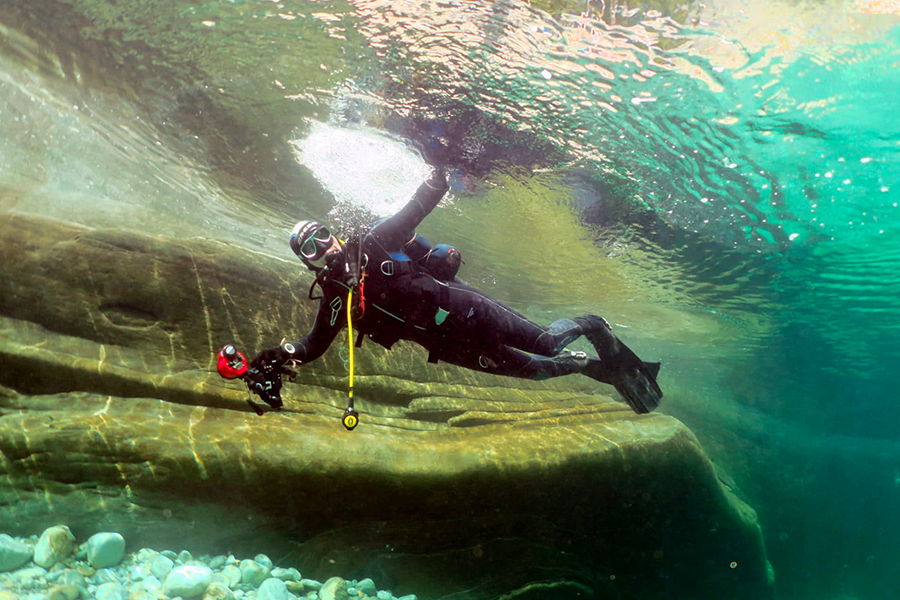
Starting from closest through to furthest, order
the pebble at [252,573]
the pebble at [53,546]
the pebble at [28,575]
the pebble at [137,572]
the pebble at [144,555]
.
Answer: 1. the pebble at [28,575]
2. the pebble at [53,546]
3. the pebble at [137,572]
4. the pebble at [144,555]
5. the pebble at [252,573]

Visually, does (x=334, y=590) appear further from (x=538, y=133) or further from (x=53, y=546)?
(x=538, y=133)

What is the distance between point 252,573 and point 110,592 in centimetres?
128

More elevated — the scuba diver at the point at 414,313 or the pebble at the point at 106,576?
the scuba diver at the point at 414,313

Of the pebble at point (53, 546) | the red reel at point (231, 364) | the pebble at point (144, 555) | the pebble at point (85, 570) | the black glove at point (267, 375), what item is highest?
the red reel at point (231, 364)

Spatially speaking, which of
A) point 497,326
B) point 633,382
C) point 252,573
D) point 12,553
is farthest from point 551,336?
point 12,553

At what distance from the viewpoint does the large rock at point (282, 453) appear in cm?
448

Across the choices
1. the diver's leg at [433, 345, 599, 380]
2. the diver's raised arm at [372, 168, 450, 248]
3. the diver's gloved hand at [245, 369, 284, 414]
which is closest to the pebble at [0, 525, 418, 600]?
the diver's gloved hand at [245, 369, 284, 414]

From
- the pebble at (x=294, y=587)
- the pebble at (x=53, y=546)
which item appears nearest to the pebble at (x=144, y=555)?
the pebble at (x=53, y=546)

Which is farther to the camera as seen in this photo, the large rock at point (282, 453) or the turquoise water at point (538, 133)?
the turquoise water at point (538, 133)

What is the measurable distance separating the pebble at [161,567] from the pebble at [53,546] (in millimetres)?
715

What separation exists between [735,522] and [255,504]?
9.45 m

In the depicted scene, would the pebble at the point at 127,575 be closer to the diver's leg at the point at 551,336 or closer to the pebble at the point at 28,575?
the pebble at the point at 28,575

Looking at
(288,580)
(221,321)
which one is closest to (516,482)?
(288,580)

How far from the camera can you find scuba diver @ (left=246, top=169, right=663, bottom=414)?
399 cm
